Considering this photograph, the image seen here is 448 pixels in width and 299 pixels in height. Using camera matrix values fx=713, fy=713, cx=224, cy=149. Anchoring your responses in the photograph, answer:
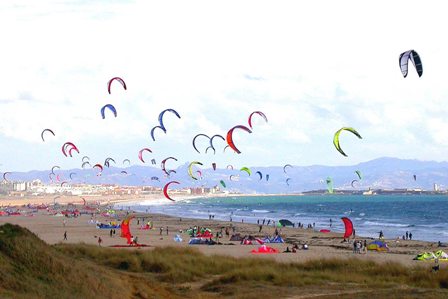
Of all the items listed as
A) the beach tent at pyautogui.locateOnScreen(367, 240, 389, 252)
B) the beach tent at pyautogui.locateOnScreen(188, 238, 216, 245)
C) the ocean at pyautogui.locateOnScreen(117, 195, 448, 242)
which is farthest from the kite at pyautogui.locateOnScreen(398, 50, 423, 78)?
the ocean at pyautogui.locateOnScreen(117, 195, 448, 242)

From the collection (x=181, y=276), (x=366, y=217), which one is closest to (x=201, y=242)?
(x=181, y=276)

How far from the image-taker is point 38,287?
12.5 m

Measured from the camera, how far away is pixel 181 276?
67.4 feet

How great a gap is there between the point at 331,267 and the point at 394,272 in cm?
201

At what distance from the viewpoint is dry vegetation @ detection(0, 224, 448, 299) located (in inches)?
521

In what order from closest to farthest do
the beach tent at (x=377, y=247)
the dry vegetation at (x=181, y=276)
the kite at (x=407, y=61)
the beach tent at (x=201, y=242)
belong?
the dry vegetation at (x=181, y=276) < the kite at (x=407, y=61) < the beach tent at (x=377, y=247) < the beach tent at (x=201, y=242)

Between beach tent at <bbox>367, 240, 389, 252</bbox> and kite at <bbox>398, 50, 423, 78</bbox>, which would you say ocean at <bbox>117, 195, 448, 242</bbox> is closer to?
beach tent at <bbox>367, 240, 389, 252</bbox>

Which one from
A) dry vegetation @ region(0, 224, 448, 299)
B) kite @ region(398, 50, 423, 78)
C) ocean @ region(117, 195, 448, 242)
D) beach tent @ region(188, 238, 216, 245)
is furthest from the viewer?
ocean @ region(117, 195, 448, 242)

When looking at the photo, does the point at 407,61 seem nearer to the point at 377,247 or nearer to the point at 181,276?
the point at 181,276

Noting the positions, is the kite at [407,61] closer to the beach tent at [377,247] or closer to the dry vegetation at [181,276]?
the dry vegetation at [181,276]

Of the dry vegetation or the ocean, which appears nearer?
the dry vegetation

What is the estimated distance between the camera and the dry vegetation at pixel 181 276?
13227 mm

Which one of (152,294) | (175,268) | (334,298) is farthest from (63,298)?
(175,268)

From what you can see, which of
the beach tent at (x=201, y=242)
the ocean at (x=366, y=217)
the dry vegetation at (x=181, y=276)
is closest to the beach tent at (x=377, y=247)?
the beach tent at (x=201, y=242)
